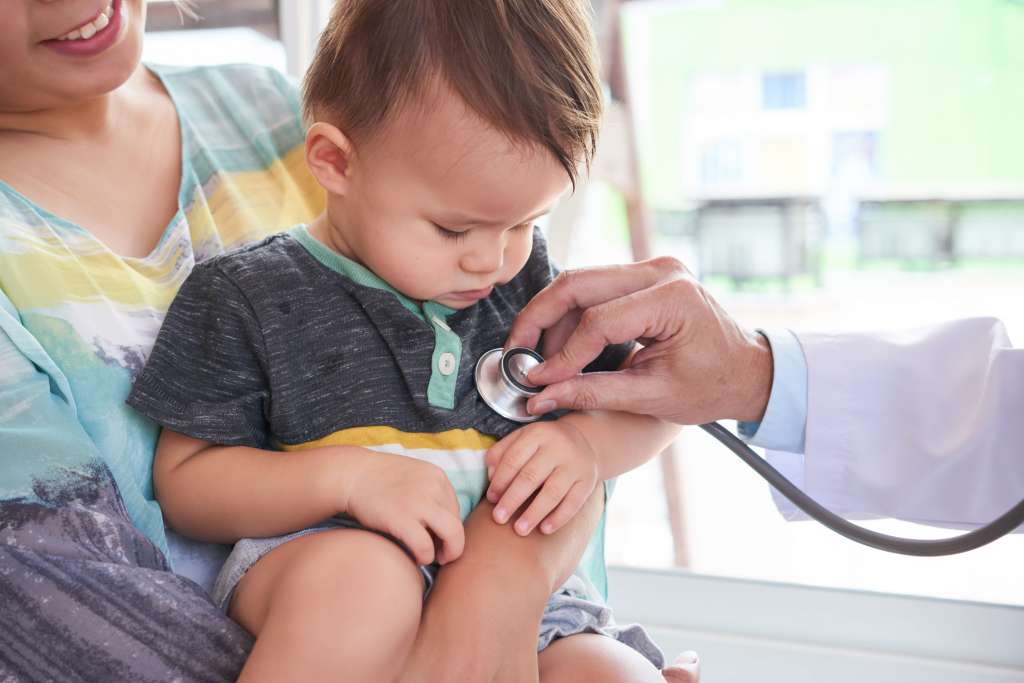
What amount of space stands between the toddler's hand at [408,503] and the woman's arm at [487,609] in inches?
1.1

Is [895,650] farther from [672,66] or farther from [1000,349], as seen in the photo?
[672,66]

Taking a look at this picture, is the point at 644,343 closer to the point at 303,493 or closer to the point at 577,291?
the point at 577,291

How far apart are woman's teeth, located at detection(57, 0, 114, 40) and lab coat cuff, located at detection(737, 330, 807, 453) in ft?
2.71

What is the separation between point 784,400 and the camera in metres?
1.15

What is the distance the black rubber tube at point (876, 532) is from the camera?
92cm

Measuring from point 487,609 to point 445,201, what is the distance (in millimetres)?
381

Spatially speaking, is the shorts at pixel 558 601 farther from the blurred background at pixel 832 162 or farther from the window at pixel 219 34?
the blurred background at pixel 832 162

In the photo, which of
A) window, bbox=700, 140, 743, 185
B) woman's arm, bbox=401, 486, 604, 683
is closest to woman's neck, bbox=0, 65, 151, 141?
woman's arm, bbox=401, 486, 604, 683

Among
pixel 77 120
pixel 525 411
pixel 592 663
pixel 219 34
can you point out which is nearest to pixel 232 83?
pixel 77 120

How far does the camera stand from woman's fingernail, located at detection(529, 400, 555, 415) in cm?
98

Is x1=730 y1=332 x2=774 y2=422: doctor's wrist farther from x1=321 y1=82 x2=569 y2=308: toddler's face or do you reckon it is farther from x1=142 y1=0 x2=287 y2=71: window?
x1=142 y1=0 x2=287 y2=71: window

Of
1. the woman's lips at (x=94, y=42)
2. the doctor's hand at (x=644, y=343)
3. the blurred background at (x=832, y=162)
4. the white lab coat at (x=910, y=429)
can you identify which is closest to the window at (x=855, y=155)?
the blurred background at (x=832, y=162)

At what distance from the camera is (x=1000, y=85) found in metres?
3.40

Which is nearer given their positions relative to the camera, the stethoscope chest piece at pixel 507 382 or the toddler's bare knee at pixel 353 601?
the toddler's bare knee at pixel 353 601
